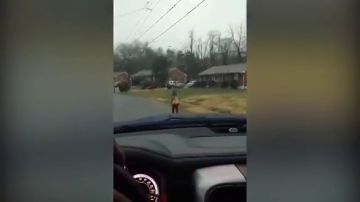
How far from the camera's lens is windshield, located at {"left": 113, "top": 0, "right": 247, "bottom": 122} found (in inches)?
127

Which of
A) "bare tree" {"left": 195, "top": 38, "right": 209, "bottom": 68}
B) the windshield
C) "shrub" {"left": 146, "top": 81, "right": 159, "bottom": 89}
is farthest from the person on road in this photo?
"bare tree" {"left": 195, "top": 38, "right": 209, "bottom": 68}

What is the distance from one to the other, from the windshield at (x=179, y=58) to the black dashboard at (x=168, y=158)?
0.13 m

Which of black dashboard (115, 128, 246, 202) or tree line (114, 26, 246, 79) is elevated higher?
tree line (114, 26, 246, 79)

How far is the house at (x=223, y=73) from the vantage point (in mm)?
3270

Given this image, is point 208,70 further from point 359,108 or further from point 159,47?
point 359,108

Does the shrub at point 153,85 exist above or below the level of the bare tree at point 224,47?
below

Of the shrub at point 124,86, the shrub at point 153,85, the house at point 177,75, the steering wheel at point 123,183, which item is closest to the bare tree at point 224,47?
the house at point 177,75

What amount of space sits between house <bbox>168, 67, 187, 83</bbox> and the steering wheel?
51 centimetres

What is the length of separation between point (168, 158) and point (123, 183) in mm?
293

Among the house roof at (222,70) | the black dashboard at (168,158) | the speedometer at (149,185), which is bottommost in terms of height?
the speedometer at (149,185)

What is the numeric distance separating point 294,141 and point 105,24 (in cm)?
131

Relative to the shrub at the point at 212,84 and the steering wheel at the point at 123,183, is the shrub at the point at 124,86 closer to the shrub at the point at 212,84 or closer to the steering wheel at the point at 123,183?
the steering wheel at the point at 123,183

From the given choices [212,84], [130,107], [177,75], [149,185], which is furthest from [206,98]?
[149,185]

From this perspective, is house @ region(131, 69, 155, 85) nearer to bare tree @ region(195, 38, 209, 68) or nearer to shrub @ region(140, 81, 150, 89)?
shrub @ region(140, 81, 150, 89)
